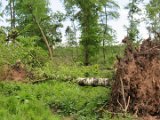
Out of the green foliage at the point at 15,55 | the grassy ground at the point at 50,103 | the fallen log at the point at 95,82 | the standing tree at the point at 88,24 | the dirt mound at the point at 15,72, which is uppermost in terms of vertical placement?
the standing tree at the point at 88,24

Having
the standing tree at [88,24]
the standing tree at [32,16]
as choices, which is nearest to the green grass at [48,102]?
the standing tree at [32,16]

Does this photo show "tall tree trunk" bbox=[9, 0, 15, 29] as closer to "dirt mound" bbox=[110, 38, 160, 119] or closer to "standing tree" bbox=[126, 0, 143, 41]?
"standing tree" bbox=[126, 0, 143, 41]

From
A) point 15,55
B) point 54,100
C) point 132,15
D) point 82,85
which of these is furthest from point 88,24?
point 54,100

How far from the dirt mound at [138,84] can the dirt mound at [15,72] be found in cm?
651

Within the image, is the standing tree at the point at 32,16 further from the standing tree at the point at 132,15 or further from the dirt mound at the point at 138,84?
the dirt mound at the point at 138,84

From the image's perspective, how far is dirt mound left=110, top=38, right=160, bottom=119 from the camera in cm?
1052

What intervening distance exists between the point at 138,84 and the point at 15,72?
7.44 metres

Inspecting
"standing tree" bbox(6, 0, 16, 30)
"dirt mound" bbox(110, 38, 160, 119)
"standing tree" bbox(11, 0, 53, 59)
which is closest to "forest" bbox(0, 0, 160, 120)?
"dirt mound" bbox(110, 38, 160, 119)

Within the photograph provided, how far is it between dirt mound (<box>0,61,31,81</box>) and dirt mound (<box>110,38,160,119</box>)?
651cm

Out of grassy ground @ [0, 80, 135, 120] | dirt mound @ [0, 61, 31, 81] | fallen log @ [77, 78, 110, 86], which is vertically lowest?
grassy ground @ [0, 80, 135, 120]

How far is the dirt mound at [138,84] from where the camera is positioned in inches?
414

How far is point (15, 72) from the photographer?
16859mm

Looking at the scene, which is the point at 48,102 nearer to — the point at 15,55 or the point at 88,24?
the point at 15,55

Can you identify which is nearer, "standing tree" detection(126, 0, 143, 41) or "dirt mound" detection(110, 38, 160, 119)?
"dirt mound" detection(110, 38, 160, 119)
